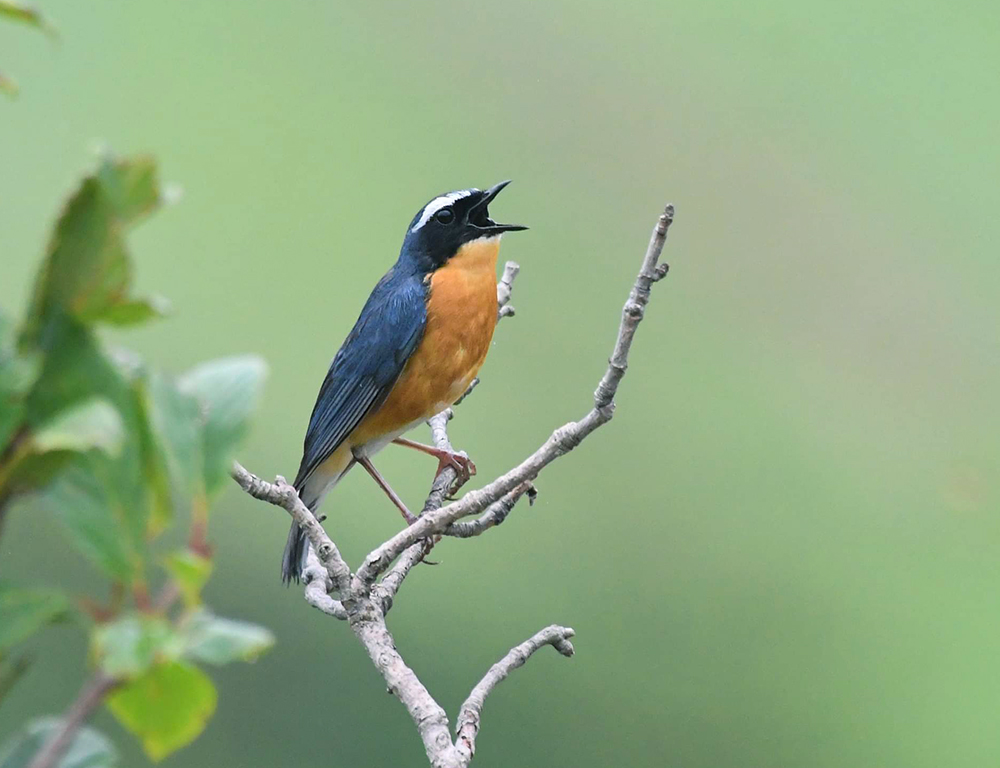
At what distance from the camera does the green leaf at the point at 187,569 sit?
277 mm

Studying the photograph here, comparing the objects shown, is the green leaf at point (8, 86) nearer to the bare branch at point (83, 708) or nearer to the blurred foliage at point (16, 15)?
the blurred foliage at point (16, 15)

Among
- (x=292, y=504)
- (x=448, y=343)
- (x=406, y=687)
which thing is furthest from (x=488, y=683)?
(x=448, y=343)

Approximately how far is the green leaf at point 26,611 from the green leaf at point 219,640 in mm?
33

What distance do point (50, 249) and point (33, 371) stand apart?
0.10 ft

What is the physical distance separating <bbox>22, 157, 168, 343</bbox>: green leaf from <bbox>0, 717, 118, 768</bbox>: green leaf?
120 millimetres

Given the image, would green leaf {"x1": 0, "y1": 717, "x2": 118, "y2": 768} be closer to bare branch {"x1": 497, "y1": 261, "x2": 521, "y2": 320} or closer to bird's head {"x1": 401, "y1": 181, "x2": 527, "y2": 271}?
bare branch {"x1": 497, "y1": 261, "x2": 521, "y2": 320}

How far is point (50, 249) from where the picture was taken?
10.8 inches

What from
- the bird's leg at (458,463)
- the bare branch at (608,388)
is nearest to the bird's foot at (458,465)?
the bird's leg at (458,463)

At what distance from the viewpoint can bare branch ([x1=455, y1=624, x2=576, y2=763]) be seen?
99 centimetres

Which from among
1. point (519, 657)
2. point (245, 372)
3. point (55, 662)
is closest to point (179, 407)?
point (245, 372)

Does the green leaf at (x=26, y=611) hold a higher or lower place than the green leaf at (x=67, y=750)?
higher

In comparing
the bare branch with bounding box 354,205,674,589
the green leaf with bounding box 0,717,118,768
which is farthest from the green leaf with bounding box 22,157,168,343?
the bare branch with bounding box 354,205,674,589

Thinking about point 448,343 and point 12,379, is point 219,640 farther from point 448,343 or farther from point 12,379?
point 448,343

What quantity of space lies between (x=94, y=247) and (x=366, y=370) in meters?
1.62
